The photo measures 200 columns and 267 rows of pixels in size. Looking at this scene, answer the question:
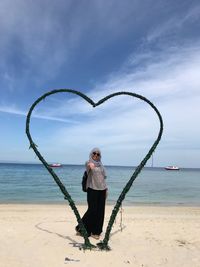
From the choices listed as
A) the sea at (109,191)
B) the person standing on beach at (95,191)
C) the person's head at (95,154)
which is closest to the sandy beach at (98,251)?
the person standing on beach at (95,191)

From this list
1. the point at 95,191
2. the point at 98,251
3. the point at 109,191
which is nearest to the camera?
the point at 98,251

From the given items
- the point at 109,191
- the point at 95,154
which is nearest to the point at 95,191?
the point at 95,154

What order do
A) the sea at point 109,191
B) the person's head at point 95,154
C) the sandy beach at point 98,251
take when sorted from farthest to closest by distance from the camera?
the sea at point 109,191
the person's head at point 95,154
the sandy beach at point 98,251

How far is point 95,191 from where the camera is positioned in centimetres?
763

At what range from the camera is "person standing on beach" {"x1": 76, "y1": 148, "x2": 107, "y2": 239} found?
7525 mm

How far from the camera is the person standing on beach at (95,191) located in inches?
296

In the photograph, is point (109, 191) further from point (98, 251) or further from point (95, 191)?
point (98, 251)

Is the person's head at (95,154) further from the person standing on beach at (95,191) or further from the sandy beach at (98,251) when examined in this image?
the sandy beach at (98,251)

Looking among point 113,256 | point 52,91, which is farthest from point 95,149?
point 113,256

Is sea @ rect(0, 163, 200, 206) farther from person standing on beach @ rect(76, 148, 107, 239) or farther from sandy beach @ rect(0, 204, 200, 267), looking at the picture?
person standing on beach @ rect(76, 148, 107, 239)

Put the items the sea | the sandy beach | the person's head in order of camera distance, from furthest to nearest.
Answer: the sea
the person's head
the sandy beach

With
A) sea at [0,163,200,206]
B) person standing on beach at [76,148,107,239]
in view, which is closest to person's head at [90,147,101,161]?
person standing on beach at [76,148,107,239]

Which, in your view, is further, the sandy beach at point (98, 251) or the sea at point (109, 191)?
the sea at point (109, 191)

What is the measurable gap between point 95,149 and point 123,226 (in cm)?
323
